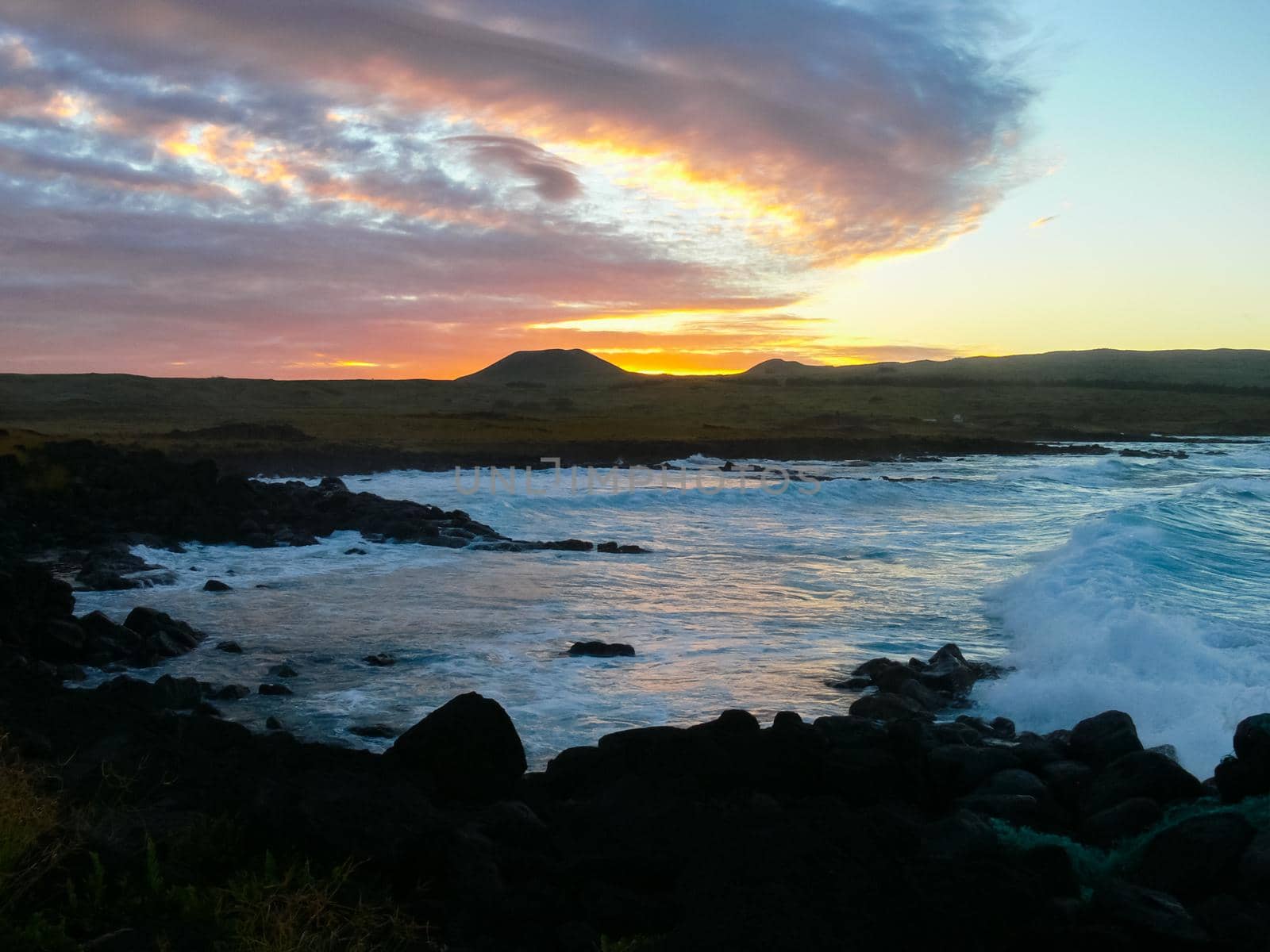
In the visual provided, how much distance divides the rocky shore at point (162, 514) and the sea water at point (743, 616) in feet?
2.97

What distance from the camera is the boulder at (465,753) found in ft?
20.1

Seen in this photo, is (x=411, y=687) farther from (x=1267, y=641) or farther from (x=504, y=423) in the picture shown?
(x=504, y=423)

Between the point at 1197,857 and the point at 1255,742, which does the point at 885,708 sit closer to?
the point at 1255,742

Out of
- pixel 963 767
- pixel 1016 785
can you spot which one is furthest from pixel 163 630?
pixel 1016 785

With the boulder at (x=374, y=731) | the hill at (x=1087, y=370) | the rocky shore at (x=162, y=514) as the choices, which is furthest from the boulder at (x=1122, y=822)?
the hill at (x=1087, y=370)

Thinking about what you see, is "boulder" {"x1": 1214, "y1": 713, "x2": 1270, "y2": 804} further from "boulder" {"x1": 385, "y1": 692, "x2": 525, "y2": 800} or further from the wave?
"boulder" {"x1": 385, "y1": 692, "x2": 525, "y2": 800}

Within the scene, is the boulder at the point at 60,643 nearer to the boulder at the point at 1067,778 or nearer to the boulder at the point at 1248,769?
the boulder at the point at 1067,778

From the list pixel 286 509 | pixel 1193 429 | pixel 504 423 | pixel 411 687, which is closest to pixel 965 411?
pixel 1193 429

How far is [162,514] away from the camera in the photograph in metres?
22.6

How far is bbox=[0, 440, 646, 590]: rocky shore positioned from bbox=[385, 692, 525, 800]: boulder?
13.1 metres

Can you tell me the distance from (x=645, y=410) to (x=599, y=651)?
8573cm

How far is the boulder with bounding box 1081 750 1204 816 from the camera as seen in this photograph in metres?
6.27

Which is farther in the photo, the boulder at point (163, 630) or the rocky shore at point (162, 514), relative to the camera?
the rocky shore at point (162, 514)

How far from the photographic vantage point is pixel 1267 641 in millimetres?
12562
